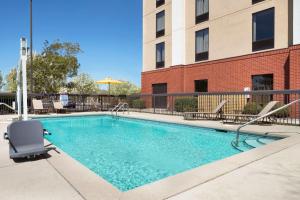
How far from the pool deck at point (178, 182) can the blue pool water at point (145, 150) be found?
40.7 inches

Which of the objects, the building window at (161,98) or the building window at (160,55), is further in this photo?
the building window at (160,55)

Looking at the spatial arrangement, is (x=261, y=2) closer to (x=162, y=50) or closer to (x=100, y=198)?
(x=162, y=50)

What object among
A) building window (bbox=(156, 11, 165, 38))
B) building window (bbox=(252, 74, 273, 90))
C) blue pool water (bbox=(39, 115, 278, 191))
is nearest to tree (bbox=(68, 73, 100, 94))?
building window (bbox=(156, 11, 165, 38))

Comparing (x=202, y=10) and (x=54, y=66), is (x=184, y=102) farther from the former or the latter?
(x=54, y=66)

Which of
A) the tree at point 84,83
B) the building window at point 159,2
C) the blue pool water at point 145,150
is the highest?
the building window at point 159,2

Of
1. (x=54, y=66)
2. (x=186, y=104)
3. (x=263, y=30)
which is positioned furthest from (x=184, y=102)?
(x=54, y=66)

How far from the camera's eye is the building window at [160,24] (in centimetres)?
2236

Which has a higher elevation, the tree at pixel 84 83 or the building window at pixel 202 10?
the building window at pixel 202 10

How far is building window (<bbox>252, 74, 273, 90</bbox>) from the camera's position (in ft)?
47.7

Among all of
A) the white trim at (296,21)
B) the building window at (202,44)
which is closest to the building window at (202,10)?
the building window at (202,44)

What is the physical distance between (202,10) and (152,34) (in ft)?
Answer: 20.0

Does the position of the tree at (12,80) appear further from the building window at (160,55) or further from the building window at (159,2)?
the building window at (159,2)

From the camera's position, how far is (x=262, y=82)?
14.9 metres

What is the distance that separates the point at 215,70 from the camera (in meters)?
17.6
